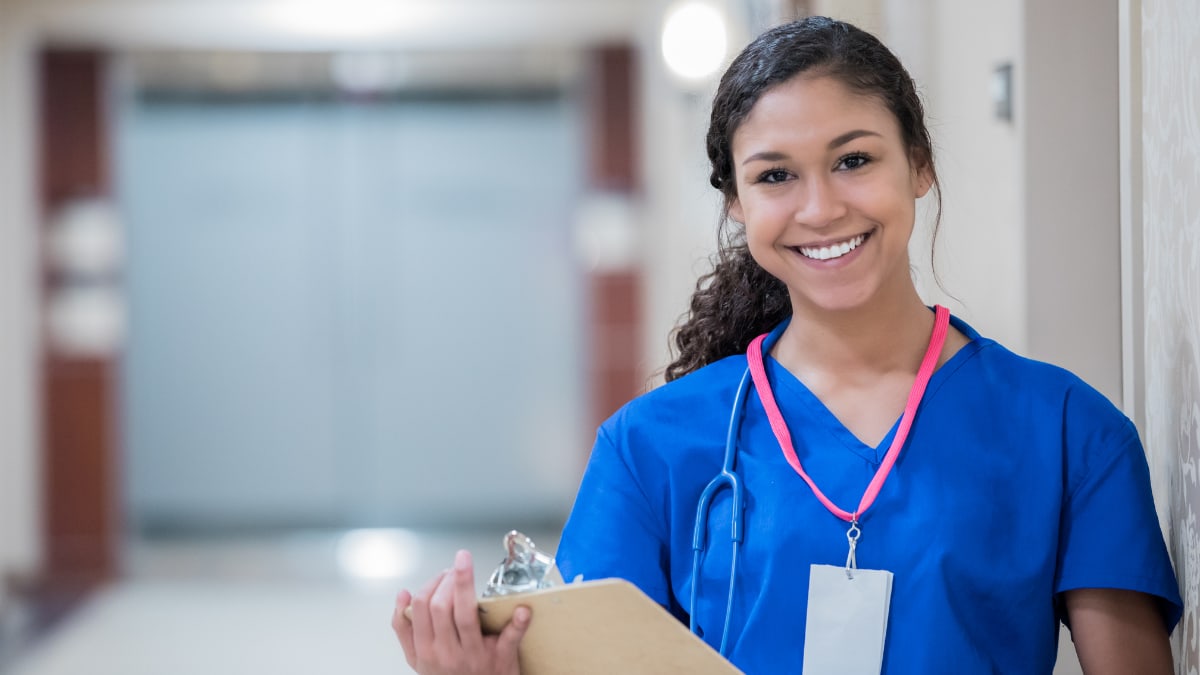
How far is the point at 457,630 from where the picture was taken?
1.11m

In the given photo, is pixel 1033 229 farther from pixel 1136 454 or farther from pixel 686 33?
pixel 686 33

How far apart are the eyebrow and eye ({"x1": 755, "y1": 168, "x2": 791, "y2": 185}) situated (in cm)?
2

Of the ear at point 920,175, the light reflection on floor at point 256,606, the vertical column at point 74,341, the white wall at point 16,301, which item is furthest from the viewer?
the vertical column at point 74,341

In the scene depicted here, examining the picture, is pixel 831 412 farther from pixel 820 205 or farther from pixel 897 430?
pixel 820 205

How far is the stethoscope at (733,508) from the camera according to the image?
1195mm

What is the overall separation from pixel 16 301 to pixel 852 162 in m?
5.80

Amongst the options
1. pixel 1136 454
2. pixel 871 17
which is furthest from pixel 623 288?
pixel 1136 454

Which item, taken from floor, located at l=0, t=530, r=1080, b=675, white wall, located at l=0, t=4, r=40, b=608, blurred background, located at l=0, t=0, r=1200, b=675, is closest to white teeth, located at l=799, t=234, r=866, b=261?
floor, located at l=0, t=530, r=1080, b=675

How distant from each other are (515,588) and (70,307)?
230 inches

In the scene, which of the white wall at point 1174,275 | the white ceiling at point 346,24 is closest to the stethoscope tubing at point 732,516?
the white wall at point 1174,275

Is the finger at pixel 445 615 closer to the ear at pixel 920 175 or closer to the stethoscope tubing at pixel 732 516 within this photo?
the stethoscope tubing at pixel 732 516

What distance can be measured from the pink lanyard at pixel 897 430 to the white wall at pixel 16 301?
561cm

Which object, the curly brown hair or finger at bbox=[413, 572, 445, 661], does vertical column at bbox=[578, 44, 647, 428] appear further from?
finger at bbox=[413, 572, 445, 661]

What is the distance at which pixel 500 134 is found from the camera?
22.4 ft
